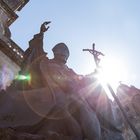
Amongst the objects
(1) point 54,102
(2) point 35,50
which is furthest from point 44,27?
(1) point 54,102

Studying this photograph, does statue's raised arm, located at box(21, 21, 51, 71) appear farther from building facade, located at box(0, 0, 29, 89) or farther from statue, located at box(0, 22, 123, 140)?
building facade, located at box(0, 0, 29, 89)

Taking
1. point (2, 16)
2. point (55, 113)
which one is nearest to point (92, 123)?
point (55, 113)

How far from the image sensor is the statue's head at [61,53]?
6250mm

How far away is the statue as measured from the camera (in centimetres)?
502

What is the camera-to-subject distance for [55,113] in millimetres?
5191

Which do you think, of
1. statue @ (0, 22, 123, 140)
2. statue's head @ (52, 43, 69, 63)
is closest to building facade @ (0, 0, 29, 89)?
statue's head @ (52, 43, 69, 63)

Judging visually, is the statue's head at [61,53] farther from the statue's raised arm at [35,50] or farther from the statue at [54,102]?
the statue's raised arm at [35,50]

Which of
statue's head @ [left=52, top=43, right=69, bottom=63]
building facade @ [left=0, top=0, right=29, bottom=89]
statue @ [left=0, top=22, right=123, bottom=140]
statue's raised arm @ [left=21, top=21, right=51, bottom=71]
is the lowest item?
statue @ [left=0, top=22, right=123, bottom=140]

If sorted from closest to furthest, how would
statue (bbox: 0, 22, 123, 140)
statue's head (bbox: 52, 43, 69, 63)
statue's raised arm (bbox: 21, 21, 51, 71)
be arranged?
statue (bbox: 0, 22, 123, 140) → statue's raised arm (bbox: 21, 21, 51, 71) → statue's head (bbox: 52, 43, 69, 63)

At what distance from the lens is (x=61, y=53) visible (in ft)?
20.5

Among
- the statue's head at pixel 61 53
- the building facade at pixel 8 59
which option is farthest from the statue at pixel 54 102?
the building facade at pixel 8 59

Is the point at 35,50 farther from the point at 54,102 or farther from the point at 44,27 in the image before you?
the point at 54,102

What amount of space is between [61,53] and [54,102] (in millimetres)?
1265

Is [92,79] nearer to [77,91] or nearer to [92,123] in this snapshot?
[77,91]
